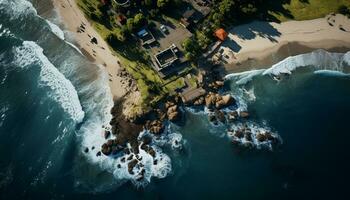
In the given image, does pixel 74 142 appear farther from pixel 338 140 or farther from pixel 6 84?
pixel 338 140

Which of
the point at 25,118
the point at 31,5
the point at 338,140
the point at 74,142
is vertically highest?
the point at 31,5

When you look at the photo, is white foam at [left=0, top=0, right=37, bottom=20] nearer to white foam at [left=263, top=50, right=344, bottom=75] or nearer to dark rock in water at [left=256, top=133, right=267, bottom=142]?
white foam at [left=263, top=50, right=344, bottom=75]

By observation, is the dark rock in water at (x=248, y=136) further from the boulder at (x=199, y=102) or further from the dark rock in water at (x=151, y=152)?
the dark rock in water at (x=151, y=152)

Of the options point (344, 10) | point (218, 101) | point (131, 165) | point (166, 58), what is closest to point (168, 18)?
point (166, 58)

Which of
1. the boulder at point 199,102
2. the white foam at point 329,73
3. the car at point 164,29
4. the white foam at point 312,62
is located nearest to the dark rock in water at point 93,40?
the car at point 164,29

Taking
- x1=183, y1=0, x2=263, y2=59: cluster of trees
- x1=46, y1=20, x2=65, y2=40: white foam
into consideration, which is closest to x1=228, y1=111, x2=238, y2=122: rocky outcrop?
x1=183, y1=0, x2=263, y2=59: cluster of trees

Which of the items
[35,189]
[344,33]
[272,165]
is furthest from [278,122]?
[35,189]
